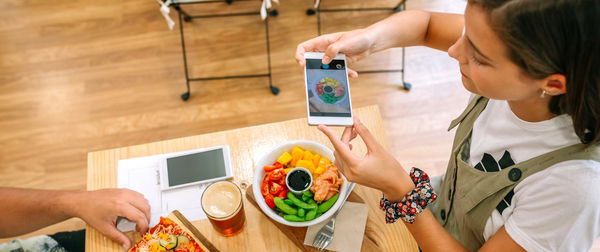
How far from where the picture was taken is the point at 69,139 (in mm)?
2355

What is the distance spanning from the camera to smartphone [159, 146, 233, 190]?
1.19 m

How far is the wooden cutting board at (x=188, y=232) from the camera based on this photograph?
1038mm

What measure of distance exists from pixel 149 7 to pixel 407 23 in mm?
2223

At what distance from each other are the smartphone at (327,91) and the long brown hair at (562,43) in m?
0.45

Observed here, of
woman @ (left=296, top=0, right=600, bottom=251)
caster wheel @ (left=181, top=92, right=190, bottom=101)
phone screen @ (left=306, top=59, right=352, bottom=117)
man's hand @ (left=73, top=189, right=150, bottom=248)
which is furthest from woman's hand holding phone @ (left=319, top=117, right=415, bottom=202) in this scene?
caster wheel @ (left=181, top=92, right=190, bottom=101)

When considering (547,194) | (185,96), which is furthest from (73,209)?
(185,96)

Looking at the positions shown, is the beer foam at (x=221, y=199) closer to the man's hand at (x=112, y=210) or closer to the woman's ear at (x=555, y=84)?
the man's hand at (x=112, y=210)

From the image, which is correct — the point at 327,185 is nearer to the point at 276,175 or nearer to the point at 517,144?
the point at 276,175

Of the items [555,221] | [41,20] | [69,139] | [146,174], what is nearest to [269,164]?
[146,174]

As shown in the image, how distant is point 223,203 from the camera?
3.44 ft

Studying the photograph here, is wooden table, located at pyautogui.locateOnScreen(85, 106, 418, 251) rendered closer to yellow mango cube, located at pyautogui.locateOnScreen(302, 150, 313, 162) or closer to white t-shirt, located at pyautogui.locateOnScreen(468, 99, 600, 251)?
yellow mango cube, located at pyautogui.locateOnScreen(302, 150, 313, 162)

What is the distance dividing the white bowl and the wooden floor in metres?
1.28

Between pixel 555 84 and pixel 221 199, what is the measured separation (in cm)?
81

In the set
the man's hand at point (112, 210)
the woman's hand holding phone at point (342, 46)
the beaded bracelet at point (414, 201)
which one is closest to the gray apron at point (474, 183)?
the beaded bracelet at point (414, 201)
